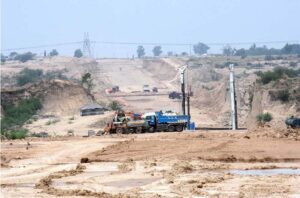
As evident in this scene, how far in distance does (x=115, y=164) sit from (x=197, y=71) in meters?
125

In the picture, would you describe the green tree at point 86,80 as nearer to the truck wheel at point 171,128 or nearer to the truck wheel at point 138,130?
the truck wheel at point 171,128

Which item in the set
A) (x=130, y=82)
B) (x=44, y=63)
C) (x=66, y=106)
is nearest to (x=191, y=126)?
(x=66, y=106)

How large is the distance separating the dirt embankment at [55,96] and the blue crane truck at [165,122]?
35.5 meters

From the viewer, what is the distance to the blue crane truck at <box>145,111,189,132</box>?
174ft

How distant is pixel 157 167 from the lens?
98.7 ft

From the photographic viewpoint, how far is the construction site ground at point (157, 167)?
22656 millimetres

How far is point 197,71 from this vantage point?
512ft

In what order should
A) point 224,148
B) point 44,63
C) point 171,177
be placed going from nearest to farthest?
point 171,177
point 224,148
point 44,63

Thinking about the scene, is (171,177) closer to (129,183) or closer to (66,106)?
(129,183)

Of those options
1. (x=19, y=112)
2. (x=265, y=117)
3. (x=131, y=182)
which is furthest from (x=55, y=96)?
(x=131, y=182)

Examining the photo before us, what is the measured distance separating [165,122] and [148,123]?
127 centimetres

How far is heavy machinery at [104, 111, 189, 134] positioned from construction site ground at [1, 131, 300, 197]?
7.24 metres

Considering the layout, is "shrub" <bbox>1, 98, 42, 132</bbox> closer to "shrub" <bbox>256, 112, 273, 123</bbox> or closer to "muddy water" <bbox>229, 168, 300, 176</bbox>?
"shrub" <bbox>256, 112, 273, 123</bbox>

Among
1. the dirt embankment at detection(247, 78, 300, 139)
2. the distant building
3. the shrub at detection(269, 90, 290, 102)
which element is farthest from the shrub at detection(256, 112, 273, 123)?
the distant building
